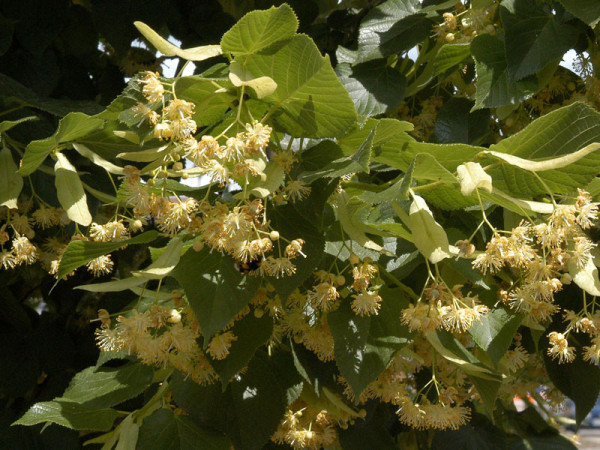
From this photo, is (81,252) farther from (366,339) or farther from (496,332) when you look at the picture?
(496,332)

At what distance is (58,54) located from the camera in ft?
5.41

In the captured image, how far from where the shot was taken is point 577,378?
1170mm

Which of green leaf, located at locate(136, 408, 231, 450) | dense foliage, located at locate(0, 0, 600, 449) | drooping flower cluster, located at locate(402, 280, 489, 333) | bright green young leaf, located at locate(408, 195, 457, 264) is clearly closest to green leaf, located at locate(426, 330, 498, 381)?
dense foliage, located at locate(0, 0, 600, 449)

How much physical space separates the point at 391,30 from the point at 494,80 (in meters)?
0.26

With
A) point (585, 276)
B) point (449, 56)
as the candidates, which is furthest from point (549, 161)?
point (449, 56)

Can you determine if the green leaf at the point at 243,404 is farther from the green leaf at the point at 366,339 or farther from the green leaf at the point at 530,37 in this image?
the green leaf at the point at 530,37

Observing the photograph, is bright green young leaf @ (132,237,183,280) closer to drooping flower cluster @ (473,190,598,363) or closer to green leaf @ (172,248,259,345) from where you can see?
green leaf @ (172,248,259,345)

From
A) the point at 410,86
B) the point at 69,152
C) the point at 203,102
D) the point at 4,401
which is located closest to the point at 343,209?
the point at 203,102

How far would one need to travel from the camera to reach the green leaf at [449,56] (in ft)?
3.80

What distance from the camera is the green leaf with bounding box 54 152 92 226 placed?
918mm

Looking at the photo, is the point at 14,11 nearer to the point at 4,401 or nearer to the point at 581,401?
the point at 4,401

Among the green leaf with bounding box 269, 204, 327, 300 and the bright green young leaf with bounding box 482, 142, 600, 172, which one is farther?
the green leaf with bounding box 269, 204, 327, 300

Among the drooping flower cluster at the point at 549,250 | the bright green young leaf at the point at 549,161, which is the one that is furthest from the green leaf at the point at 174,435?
the bright green young leaf at the point at 549,161

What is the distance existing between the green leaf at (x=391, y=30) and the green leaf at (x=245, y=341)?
0.60m
